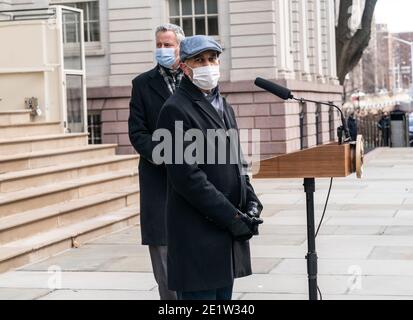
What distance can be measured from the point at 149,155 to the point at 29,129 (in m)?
9.36

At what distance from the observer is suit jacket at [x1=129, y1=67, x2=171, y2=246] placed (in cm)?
685

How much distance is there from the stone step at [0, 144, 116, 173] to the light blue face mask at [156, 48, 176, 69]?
6.69 meters

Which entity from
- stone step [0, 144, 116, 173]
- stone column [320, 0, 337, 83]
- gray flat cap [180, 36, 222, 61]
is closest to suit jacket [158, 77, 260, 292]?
gray flat cap [180, 36, 222, 61]

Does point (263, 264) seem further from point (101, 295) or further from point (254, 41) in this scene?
point (254, 41)

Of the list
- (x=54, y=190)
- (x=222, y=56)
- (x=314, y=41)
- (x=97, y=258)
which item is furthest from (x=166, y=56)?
(x=314, y=41)

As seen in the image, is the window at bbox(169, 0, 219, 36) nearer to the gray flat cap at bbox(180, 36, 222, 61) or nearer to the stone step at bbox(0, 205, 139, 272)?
the stone step at bbox(0, 205, 139, 272)

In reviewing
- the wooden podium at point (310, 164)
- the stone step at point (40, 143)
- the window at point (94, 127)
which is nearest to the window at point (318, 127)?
the window at point (94, 127)

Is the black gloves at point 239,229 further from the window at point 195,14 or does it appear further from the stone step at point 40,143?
the window at point 195,14

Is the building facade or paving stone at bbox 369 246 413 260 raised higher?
the building facade

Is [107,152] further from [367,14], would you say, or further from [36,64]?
[367,14]

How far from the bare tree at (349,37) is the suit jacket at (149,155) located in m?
31.8

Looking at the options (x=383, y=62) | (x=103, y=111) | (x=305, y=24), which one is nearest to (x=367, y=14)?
(x=305, y=24)

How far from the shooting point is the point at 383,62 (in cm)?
13375

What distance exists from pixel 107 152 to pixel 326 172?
12.1m
